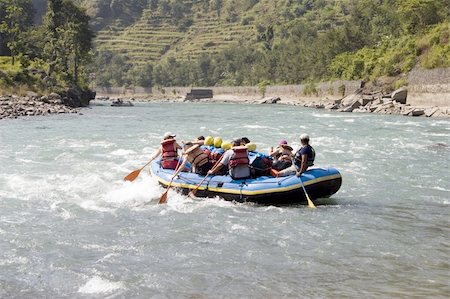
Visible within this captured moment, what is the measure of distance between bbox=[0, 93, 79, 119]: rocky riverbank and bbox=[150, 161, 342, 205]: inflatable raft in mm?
25417

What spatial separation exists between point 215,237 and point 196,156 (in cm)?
401

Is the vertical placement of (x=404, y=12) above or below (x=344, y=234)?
above

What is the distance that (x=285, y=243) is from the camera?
30.5 ft

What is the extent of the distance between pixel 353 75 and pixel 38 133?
42.1 m

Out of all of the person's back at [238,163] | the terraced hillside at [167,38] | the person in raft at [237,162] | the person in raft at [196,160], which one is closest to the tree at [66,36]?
the person in raft at [196,160]

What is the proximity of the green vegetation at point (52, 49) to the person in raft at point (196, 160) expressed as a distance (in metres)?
38.5

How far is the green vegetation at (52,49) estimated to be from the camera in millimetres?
51000

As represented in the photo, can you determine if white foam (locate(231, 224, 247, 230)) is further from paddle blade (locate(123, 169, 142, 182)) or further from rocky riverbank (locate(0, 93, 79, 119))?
rocky riverbank (locate(0, 93, 79, 119))

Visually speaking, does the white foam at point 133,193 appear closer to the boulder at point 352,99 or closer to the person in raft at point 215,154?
the person in raft at point 215,154

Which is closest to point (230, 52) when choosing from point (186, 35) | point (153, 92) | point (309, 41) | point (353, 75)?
point (153, 92)

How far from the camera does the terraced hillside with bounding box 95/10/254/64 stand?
15238 centimetres

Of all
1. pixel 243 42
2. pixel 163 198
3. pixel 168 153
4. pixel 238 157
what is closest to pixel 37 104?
pixel 168 153

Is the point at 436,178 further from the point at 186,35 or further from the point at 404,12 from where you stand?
the point at 186,35

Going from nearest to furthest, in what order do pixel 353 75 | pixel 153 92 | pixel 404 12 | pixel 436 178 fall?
pixel 436 178, pixel 404 12, pixel 353 75, pixel 153 92
